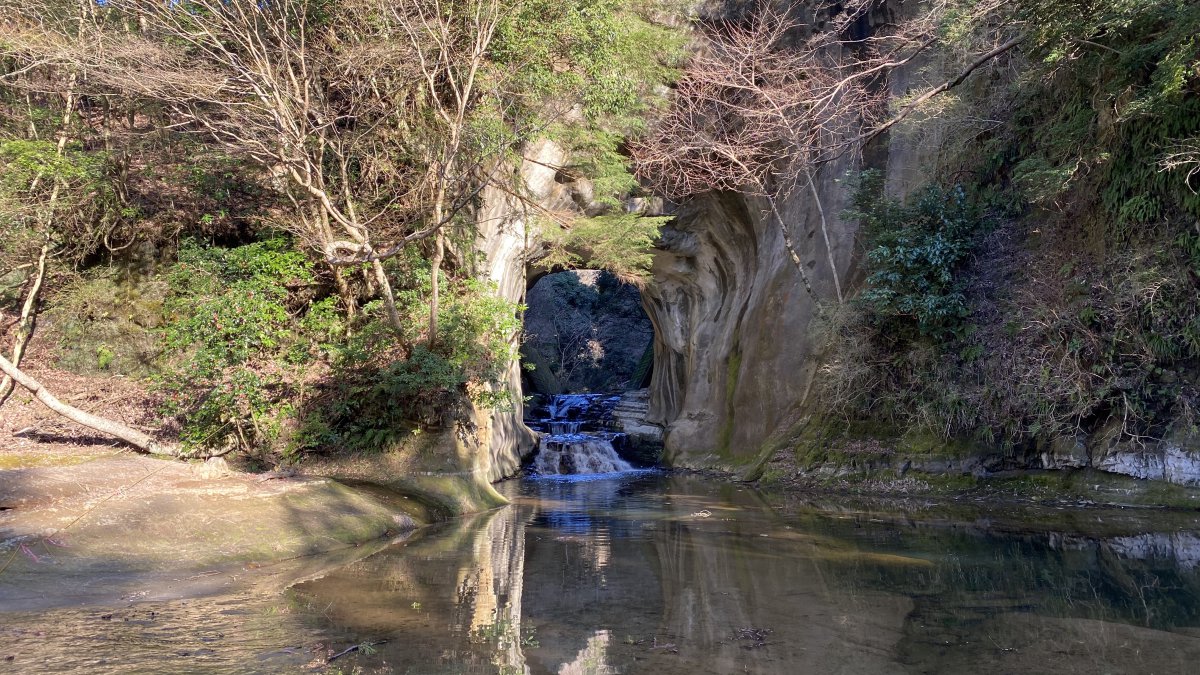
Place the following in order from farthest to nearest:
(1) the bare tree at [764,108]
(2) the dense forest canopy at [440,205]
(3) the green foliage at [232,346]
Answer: (1) the bare tree at [764,108] → (3) the green foliage at [232,346] → (2) the dense forest canopy at [440,205]

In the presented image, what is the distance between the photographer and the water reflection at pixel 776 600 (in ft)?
13.0

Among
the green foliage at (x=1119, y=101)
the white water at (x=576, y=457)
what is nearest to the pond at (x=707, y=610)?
the green foliage at (x=1119, y=101)

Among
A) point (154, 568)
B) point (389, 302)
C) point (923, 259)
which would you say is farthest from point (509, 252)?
point (154, 568)

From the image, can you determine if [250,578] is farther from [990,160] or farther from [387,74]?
[990,160]

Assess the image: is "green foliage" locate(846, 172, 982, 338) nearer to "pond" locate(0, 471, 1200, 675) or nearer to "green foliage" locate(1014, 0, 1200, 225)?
"green foliage" locate(1014, 0, 1200, 225)

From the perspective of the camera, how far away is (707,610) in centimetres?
503

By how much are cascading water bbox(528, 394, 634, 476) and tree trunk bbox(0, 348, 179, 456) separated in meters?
9.04

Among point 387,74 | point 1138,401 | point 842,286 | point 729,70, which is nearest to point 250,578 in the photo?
point 387,74

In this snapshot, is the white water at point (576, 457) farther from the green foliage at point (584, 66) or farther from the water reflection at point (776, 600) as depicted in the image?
the water reflection at point (776, 600)

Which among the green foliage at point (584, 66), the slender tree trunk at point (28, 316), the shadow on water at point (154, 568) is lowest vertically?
the shadow on water at point (154, 568)

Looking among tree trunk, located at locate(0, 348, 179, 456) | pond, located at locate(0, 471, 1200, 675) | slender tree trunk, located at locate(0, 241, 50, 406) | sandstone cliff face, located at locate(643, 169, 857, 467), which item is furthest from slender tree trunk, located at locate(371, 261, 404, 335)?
sandstone cliff face, located at locate(643, 169, 857, 467)

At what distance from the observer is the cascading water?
60.5 feet

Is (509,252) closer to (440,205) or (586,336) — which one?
(440,205)

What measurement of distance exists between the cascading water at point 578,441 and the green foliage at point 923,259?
8.77 m
